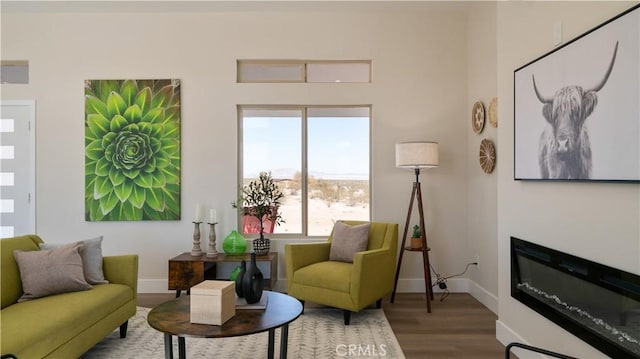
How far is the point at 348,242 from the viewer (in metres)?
3.75

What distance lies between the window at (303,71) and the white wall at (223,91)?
0.32 feet

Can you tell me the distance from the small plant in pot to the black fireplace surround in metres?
2.48

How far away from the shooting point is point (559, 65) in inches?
85.6

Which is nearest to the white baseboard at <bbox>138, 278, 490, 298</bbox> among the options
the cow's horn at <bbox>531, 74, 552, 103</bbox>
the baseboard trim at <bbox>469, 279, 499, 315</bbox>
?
the baseboard trim at <bbox>469, 279, 499, 315</bbox>

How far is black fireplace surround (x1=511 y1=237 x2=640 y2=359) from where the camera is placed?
5.60 feet

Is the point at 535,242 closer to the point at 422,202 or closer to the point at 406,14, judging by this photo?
the point at 422,202

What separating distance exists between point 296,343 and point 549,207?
2.02 metres

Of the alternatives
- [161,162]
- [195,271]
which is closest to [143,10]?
[161,162]

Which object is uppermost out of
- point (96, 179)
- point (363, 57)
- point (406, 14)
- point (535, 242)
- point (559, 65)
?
point (406, 14)

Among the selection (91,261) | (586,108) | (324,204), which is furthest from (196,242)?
(586,108)

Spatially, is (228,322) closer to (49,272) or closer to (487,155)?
(49,272)

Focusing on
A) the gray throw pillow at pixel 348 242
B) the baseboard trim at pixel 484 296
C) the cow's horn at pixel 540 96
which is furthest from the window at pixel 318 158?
the cow's horn at pixel 540 96

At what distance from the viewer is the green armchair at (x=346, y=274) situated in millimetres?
3229

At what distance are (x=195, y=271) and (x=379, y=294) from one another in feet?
6.09
